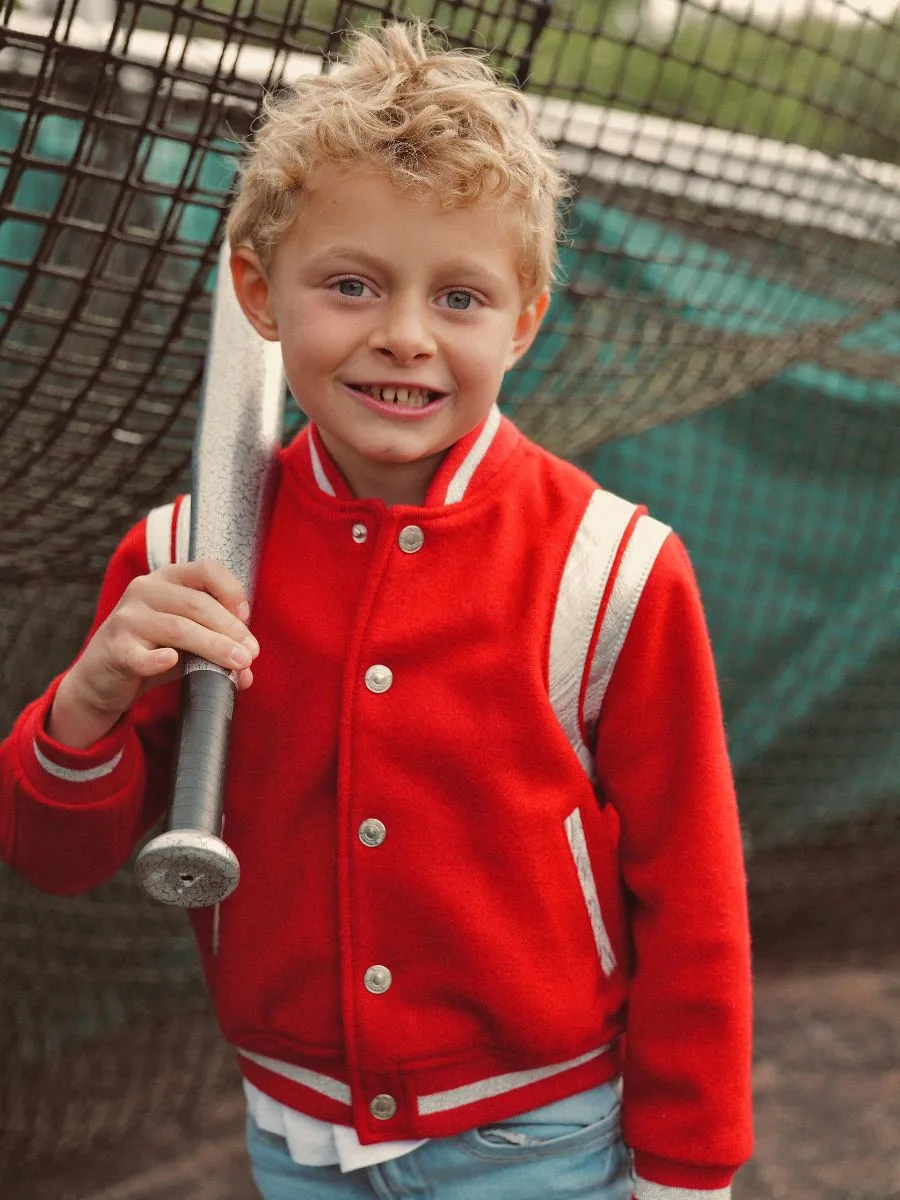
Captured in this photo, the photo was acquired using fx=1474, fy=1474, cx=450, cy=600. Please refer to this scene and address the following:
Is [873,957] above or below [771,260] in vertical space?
below

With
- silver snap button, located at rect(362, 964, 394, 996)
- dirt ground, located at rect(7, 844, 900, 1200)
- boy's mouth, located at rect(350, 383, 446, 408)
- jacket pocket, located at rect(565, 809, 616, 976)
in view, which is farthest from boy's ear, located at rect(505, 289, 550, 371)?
dirt ground, located at rect(7, 844, 900, 1200)

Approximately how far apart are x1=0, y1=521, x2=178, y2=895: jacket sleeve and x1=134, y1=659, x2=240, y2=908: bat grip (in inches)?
7.5

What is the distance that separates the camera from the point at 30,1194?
6.70 feet

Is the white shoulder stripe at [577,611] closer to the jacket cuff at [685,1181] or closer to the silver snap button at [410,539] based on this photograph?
the silver snap button at [410,539]

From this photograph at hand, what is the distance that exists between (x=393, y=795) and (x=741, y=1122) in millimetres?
367

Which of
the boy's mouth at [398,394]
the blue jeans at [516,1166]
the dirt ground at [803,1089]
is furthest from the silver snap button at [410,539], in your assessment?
the dirt ground at [803,1089]

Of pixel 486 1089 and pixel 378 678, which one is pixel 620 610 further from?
pixel 486 1089

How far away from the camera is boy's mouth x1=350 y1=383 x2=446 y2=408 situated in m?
1.06

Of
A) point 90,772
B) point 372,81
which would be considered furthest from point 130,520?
point 372,81

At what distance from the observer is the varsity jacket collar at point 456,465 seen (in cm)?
115

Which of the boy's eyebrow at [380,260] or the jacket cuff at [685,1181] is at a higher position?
the boy's eyebrow at [380,260]

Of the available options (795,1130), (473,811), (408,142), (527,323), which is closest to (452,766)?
(473,811)

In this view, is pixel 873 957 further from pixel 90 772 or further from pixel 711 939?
pixel 90 772

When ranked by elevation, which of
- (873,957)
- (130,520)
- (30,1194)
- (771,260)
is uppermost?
(771,260)
